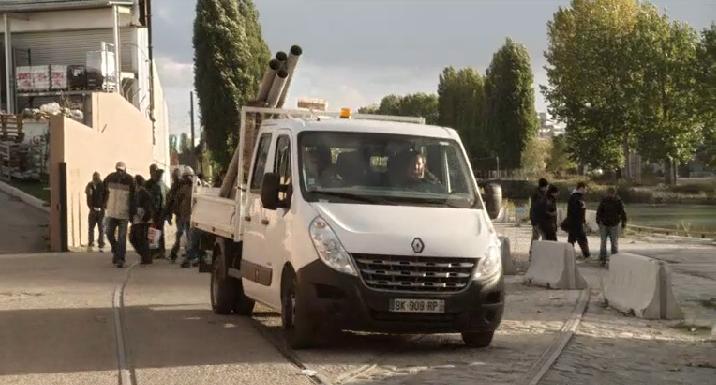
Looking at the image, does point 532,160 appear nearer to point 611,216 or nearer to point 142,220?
point 611,216

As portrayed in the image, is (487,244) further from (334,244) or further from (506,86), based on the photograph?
(506,86)

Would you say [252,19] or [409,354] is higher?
[252,19]

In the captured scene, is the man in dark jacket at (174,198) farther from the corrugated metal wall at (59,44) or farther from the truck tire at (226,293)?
the corrugated metal wall at (59,44)

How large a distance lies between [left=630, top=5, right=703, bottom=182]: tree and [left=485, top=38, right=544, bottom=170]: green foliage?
9.52 m

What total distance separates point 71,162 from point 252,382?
19.3 m

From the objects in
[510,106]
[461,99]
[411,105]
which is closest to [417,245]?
[510,106]

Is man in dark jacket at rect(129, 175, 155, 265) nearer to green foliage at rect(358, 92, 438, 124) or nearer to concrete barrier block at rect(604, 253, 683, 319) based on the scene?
concrete barrier block at rect(604, 253, 683, 319)

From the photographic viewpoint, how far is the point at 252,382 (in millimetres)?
8141

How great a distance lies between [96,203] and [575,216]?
10.8 meters

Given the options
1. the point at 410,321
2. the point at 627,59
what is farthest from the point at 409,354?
the point at 627,59

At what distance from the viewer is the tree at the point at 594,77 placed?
81250 mm

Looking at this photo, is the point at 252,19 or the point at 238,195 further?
the point at 252,19

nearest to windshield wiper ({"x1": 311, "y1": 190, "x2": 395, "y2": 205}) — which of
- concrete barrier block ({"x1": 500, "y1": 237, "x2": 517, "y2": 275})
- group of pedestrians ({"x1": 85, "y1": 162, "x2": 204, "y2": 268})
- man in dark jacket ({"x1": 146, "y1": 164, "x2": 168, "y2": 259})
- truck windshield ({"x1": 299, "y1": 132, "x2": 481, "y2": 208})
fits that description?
truck windshield ({"x1": 299, "y1": 132, "x2": 481, "y2": 208})

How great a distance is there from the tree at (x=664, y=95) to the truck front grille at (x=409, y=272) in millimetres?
74546
